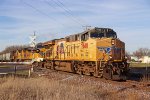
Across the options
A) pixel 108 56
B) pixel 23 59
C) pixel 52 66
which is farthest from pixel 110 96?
pixel 23 59

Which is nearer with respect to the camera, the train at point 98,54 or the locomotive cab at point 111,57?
the locomotive cab at point 111,57

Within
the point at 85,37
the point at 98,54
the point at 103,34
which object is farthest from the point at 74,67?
the point at 98,54

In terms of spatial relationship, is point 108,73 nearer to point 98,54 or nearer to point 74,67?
point 98,54

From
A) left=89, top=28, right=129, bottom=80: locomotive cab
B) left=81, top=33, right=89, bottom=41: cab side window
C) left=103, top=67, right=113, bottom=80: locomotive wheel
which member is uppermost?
left=81, top=33, right=89, bottom=41: cab side window

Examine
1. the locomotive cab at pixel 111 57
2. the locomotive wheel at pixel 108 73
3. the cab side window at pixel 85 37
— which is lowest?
the locomotive wheel at pixel 108 73

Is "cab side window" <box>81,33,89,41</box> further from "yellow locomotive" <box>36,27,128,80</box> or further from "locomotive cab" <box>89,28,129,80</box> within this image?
"locomotive cab" <box>89,28,129,80</box>

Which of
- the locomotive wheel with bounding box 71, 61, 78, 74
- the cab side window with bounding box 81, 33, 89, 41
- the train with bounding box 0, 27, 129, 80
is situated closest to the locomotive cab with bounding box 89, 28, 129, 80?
the train with bounding box 0, 27, 129, 80

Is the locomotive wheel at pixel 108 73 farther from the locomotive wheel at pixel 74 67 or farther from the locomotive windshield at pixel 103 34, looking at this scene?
the locomotive wheel at pixel 74 67

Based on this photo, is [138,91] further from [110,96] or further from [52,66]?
[52,66]

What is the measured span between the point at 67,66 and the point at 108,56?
7.80 meters

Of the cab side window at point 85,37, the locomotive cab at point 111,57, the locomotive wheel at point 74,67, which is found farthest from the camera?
the locomotive wheel at point 74,67

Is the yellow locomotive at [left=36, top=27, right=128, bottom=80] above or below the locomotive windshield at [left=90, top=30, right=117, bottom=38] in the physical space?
below

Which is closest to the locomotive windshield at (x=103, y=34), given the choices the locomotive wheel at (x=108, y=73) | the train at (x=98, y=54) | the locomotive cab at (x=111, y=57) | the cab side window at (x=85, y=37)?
the train at (x=98, y=54)

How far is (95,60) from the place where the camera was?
70.0 ft
